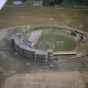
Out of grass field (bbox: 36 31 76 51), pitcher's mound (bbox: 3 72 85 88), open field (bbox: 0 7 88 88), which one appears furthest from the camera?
grass field (bbox: 36 31 76 51)

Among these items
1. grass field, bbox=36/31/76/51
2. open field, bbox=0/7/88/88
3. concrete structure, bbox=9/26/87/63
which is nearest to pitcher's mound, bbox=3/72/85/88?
open field, bbox=0/7/88/88

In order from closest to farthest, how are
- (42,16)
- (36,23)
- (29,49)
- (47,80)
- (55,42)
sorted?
(47,80) < (29,49) < (55,42) < (36,23) < (42,16)

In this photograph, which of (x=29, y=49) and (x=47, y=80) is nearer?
(x=47, y=80)

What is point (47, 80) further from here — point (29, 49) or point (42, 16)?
point (42, 16)

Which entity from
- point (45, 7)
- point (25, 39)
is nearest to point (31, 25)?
point (25, 39)

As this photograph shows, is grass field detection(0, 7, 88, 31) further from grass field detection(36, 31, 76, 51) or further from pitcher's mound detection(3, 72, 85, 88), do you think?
pitcher's mound detection(3, 72, 85, 88)

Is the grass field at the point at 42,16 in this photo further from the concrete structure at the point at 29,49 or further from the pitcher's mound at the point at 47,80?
the pitcher's mound at the point at 47,80

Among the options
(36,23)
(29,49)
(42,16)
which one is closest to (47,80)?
(29,49)

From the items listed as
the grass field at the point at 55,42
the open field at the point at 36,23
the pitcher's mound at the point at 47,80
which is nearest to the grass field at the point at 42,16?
the open field at the point at 36,23
